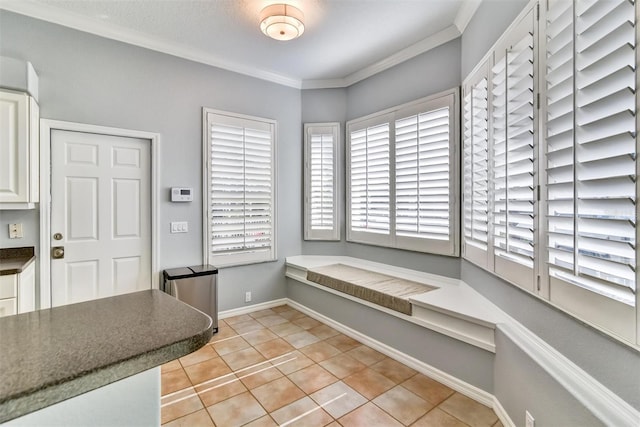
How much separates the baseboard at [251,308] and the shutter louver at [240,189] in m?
0.73

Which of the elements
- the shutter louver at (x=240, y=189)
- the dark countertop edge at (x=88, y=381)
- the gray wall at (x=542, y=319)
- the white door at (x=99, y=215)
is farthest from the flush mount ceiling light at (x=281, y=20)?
the dark countertop edge at (x=88, y=381)

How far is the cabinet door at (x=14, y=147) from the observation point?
2.27 meters

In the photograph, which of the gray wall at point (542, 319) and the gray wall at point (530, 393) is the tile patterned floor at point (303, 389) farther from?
the gray wall at point (542, 319)

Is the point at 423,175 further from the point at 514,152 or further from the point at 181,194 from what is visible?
the point at 181,194

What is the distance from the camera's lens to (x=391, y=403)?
214 centimetres

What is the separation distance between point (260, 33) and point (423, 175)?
7.11 ft

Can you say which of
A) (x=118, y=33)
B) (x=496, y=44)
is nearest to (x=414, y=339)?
(x=496, y=44)

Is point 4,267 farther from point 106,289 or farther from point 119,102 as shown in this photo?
point 119,102

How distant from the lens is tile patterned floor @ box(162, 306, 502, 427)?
6.55 ft

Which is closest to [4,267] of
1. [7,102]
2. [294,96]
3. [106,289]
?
[106,289]

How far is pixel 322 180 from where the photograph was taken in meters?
4.20

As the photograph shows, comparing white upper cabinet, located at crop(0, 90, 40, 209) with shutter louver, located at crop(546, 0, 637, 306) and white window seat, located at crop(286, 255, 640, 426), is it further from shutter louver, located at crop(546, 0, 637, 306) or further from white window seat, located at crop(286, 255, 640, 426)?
shutter louver, located at crop(546, 0, 637, 306)

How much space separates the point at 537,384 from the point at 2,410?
2.04m

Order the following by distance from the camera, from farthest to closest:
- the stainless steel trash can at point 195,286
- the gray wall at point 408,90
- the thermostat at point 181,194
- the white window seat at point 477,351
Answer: the thermostat at point 181,194
the stainless steel trash can at point 195,286
the gray wall at point 408,90
the white window seat at point 477,351
